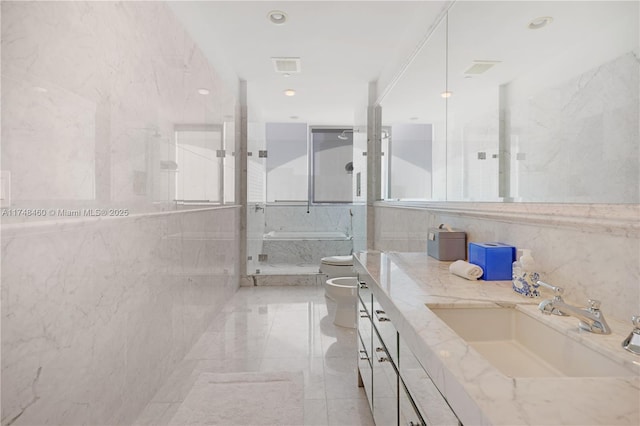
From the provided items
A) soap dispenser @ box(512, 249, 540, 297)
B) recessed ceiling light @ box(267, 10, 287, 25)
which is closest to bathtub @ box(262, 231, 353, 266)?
recessed ceiling light @ box(267, 10, 287, 25)

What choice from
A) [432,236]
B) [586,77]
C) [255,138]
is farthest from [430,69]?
[255,138]

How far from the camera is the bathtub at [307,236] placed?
18.4 feet

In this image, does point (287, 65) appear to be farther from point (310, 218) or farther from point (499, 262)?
point (499, 262)

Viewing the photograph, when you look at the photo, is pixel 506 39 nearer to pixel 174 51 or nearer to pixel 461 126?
pixel 461 126

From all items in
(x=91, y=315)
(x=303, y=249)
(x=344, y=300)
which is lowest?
(x=344, y=300)

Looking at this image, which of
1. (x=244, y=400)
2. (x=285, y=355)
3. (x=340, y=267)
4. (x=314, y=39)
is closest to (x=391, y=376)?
(x=244, y=400)

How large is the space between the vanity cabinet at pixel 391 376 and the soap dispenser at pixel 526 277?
17.2 inches

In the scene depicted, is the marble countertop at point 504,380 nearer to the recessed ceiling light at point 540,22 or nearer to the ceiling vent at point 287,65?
the recessed ceiling light at point 540,22

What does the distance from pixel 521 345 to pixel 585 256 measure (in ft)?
1.03

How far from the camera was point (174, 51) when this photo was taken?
2205 mm

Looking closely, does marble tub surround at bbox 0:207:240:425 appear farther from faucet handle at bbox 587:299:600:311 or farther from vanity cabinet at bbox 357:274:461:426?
faucet handle at bbox 587:299:600:311

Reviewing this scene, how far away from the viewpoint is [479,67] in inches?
68.4

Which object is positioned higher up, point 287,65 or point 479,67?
point 287,65

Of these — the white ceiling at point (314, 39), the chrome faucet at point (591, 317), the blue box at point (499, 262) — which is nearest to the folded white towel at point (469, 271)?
the blue box at point (499, 262)
